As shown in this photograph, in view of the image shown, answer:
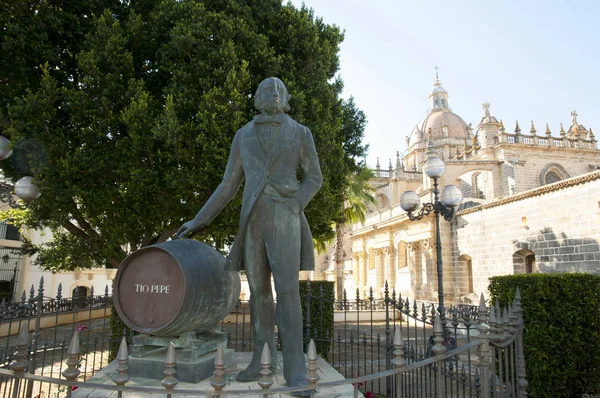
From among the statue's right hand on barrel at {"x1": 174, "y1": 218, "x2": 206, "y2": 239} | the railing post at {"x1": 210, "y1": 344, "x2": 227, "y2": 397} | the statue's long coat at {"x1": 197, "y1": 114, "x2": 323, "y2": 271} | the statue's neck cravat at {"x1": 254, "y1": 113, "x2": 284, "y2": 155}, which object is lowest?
the railing post at {"x1": 210, "y1": 344, "x2": 227, "y2": 397}

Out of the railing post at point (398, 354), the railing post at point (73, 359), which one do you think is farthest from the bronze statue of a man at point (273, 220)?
the railing post at point (73, 359)

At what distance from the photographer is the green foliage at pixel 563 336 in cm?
528

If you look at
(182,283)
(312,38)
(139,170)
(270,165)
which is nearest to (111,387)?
(182,283)

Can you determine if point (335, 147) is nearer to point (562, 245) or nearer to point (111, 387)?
point (111, 387)

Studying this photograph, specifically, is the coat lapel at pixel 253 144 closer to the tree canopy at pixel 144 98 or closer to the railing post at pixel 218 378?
the railing post at pixel 218 378

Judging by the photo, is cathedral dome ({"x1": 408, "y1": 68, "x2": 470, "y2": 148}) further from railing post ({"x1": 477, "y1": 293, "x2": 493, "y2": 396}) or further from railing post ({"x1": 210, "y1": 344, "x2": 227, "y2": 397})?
railing post ({"x1": 210, "y1": 344, "x2": 227, "y2": 397})

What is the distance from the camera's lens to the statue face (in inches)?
137

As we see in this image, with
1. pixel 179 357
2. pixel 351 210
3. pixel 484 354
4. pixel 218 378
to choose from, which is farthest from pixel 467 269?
pixel 218 378

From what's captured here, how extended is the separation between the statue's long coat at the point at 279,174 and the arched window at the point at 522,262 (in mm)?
16592

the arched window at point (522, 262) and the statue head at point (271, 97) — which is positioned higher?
the statue head at point (271, 97)

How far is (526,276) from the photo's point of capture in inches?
223

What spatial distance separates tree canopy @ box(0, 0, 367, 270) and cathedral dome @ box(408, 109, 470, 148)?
46981 millimetres

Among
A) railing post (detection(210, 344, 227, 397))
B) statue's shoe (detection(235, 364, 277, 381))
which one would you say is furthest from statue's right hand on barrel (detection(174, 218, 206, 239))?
railing post (detection(210, 344, 227, 397))

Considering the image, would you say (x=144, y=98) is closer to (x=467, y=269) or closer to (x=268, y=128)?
(x=268, y=128)
